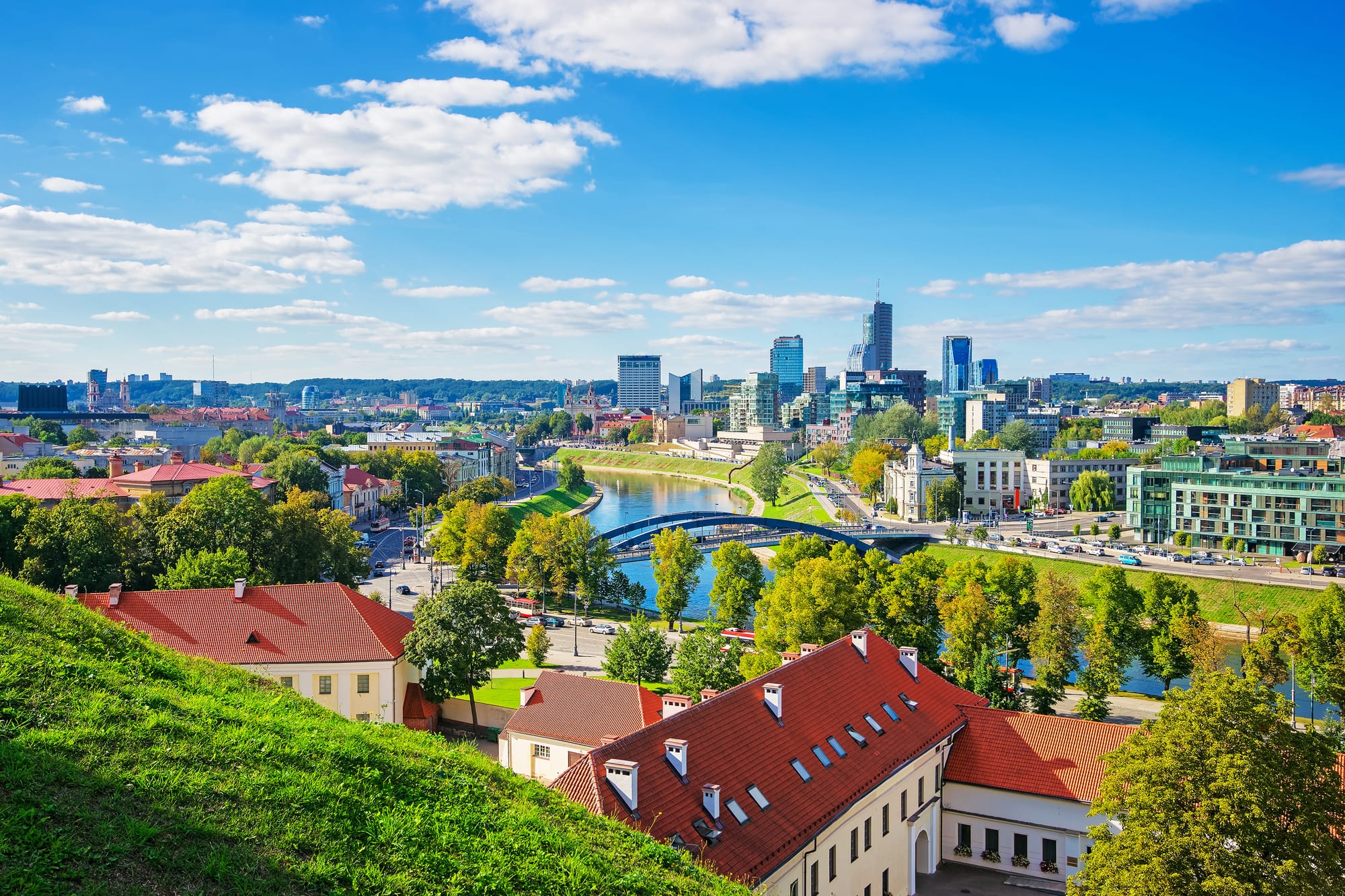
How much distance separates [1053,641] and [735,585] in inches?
656

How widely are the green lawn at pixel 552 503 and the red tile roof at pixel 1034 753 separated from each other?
2829 inches

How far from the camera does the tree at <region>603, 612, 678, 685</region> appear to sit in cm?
3694

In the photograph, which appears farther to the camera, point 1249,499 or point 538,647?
point 1249,499

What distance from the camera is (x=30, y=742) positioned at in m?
9.70

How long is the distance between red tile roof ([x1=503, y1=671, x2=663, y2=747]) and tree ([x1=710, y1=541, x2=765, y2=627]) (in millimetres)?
22744

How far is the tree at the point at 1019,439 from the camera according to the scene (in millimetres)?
130250

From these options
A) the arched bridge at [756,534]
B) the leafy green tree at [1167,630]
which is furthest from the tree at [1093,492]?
the leafy green tree at [1167,630]

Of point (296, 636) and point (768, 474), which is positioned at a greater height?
point (296, 636)

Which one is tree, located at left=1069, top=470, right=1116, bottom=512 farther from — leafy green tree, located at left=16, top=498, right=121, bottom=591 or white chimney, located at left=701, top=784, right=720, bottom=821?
white chimney, located at left=701, top=784, right=720, bottom=821

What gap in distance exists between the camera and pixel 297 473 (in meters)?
88.2

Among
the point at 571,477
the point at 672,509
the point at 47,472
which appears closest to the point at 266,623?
the point at 47,472

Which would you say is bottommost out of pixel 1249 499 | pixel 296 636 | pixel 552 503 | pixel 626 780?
pixel 552 503

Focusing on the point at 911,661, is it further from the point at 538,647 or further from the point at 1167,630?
the point at 1167,630

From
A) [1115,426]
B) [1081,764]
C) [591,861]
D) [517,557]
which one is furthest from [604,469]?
[591,861]
